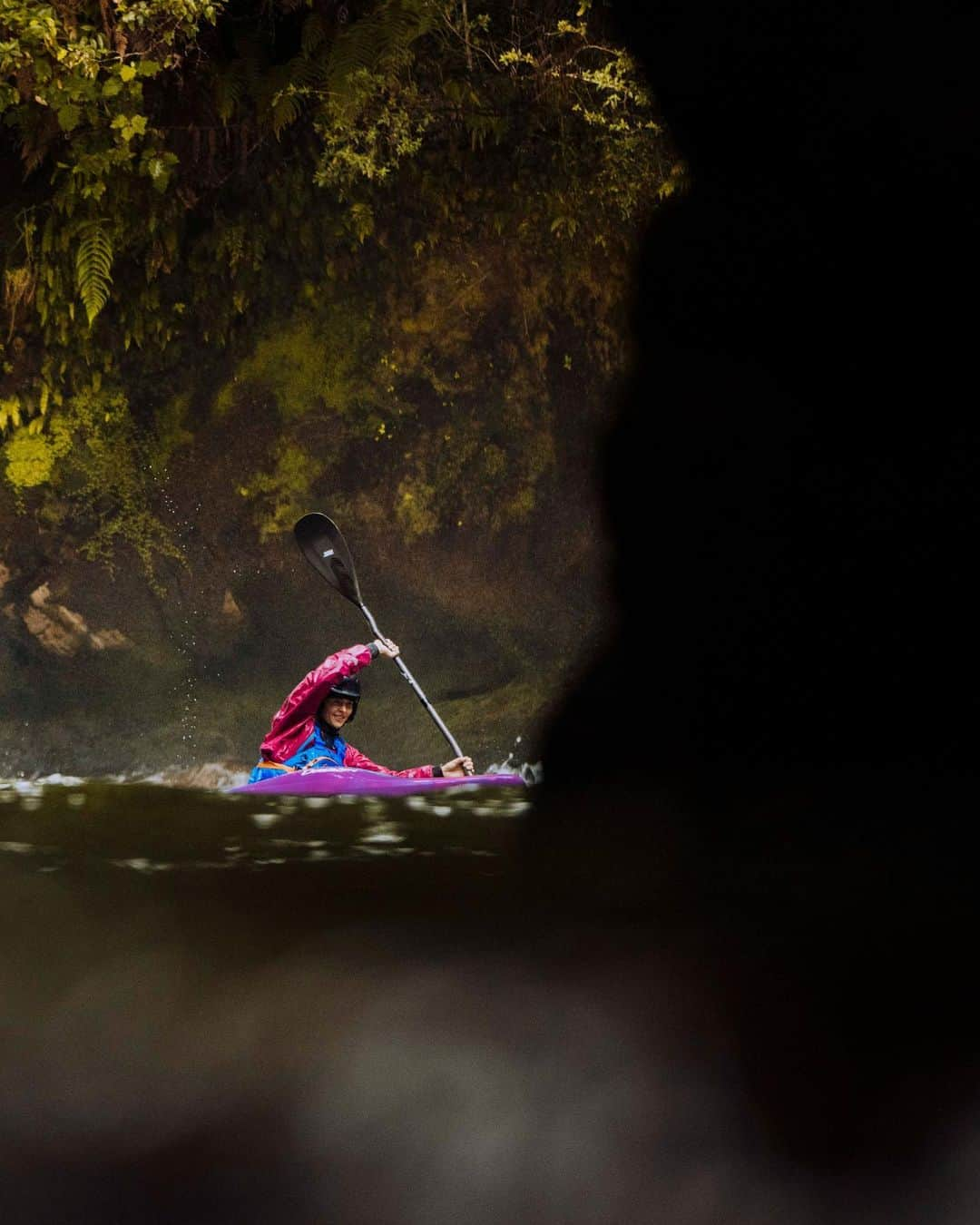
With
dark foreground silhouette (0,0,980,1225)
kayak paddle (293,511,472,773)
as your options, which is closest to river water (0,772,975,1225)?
dark foreground silhouette (0,0,980,1225)

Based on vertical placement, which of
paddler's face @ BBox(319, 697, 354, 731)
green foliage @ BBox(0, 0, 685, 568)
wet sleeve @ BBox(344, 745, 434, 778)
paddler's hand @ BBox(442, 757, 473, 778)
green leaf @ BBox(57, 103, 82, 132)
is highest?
green leaf @ BBox(57, 103, 82, 132)

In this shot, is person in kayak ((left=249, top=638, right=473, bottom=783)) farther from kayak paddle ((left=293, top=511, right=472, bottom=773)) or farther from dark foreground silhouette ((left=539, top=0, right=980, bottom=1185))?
dark foreground silhouette ((left=539, top=0, right=980, bottom=1185))

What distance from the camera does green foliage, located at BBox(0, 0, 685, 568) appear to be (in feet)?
24.8

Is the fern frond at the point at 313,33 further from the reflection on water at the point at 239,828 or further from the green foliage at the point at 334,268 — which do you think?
the reflection on water at the point at 239,828

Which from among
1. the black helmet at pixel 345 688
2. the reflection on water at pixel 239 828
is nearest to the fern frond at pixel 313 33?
the black helmet at pixel 345 688

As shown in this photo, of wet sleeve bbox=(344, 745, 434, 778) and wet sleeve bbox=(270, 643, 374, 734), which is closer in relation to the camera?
wet sleeve bbox=(270, 643, 374, 734)

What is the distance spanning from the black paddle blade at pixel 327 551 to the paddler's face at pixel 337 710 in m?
0.72

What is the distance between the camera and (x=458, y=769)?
6.32m

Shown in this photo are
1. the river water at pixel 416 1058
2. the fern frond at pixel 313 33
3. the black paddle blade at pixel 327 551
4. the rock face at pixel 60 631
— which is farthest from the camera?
the rock face at pixel 60 631

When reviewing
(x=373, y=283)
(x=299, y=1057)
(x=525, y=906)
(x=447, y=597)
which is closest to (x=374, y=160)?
(x=373, y=283)

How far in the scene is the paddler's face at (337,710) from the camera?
21.1 ft

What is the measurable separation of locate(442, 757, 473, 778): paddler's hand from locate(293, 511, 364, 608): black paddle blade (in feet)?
3.88

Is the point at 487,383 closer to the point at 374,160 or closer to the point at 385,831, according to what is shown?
the point at 374,160

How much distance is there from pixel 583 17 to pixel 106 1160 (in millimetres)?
6782
